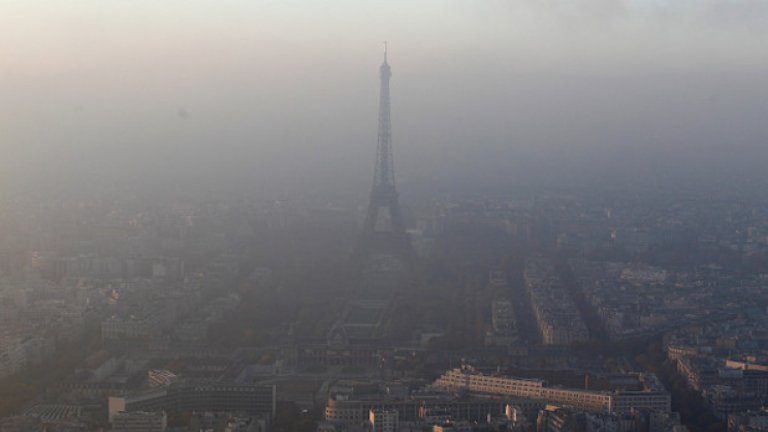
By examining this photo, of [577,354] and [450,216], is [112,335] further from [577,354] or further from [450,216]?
[450,216]

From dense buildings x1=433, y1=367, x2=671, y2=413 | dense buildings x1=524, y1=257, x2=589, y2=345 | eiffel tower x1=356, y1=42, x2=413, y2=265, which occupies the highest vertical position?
eiffel tower x1=356, y1=42, x2=413, y2=265

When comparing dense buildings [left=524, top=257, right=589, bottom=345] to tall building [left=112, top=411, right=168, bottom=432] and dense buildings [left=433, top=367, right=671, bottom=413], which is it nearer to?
dense buildings [left=433, top=367, right=671, bottom=413]

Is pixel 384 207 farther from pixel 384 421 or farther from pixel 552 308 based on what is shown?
pixel 384 421

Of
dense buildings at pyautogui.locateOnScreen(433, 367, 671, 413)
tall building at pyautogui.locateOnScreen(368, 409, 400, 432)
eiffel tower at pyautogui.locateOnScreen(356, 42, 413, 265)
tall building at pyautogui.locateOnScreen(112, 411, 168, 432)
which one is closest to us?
tall building at pyautogui.locateOnScreen(112, 411, 168, 432)

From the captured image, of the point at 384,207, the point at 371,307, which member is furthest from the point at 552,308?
the point at 384,207

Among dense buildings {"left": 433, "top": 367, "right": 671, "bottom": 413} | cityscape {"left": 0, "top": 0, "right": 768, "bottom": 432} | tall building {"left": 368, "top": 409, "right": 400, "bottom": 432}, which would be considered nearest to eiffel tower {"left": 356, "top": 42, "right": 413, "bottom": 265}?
cityscape {"left": 0, "top": 0, "right": 768, "bottom": 432}

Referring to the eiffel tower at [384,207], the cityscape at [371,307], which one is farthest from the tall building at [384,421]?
the eiffel tower at [384,207]

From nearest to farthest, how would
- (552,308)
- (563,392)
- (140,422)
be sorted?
1. (140,422)
2. (563,392)
3. (552,308)

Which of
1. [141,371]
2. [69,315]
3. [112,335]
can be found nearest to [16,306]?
[69,315]
